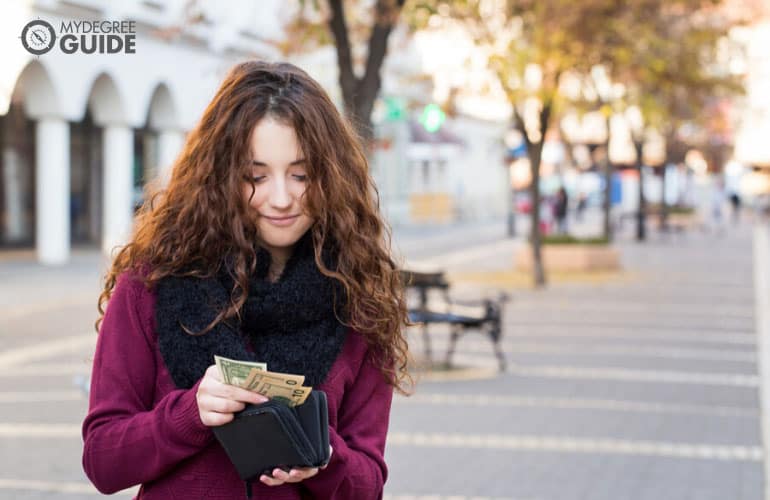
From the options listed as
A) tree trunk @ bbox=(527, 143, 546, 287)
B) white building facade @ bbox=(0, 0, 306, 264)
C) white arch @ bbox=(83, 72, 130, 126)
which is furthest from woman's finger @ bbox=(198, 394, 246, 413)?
white arch @ bbox=(83, 72, 130, 126)

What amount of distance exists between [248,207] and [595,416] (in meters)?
7.93

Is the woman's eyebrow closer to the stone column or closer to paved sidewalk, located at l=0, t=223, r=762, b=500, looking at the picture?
paved sidewalk, located at l=0, t=223, r=762, b=500

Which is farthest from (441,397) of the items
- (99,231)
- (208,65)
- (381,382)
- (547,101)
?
(99,231)

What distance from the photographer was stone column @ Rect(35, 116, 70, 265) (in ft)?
86.6

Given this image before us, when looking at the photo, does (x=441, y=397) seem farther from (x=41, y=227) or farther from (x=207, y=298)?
(x=41, y=227)

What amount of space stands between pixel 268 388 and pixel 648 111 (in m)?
18.7

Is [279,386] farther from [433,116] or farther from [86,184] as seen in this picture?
[86,184]

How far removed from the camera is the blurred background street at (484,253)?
26.8 feet

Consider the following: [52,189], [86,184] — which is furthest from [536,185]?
[86,184]

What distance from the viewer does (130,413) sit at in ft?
8.54

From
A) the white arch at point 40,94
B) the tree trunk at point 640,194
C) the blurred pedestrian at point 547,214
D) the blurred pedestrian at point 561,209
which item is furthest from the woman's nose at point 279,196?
the blurred pedestrian at point 561,209

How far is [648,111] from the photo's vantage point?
20.6 m

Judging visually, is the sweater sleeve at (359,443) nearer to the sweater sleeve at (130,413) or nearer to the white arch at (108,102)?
the sweater sleeve at (130,413)

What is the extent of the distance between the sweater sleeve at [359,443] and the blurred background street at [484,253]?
0.55 meters
